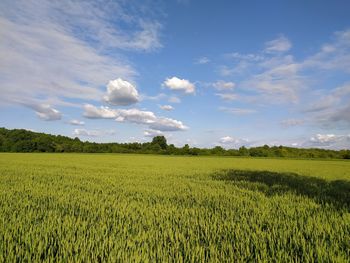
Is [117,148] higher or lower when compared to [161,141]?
lower

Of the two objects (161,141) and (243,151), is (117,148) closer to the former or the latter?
(161,141)

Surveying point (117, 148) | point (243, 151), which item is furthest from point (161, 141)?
point (243, 151)

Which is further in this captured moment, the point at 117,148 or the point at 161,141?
the point at 161,141

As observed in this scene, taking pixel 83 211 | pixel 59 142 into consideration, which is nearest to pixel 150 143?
pixel 59 142

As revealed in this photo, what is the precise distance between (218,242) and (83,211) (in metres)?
3.60

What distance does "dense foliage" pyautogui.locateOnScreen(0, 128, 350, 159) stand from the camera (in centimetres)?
→ 8525

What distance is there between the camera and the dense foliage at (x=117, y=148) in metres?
85.2

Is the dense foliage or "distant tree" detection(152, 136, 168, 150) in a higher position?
"distant tree" detection(152, 136, 168, 150)

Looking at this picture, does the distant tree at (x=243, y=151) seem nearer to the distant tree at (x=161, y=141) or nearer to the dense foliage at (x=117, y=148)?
the dense foliage at (x=117, y=148)

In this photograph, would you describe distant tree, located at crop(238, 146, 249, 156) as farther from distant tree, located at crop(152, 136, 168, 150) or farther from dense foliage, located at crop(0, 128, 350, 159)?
distant tree, located at crop(152, 136, 168, 150)

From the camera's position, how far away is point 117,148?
3612 inches

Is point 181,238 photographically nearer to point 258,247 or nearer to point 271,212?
point 258,247

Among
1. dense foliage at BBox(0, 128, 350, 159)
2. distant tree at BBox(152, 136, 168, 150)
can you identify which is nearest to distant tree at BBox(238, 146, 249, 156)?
dense foliage at BBox(0, 128, 350, 159)

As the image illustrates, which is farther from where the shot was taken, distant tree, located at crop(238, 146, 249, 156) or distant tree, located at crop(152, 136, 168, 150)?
distant tree, located at crop(152, 136, 168, 150)
